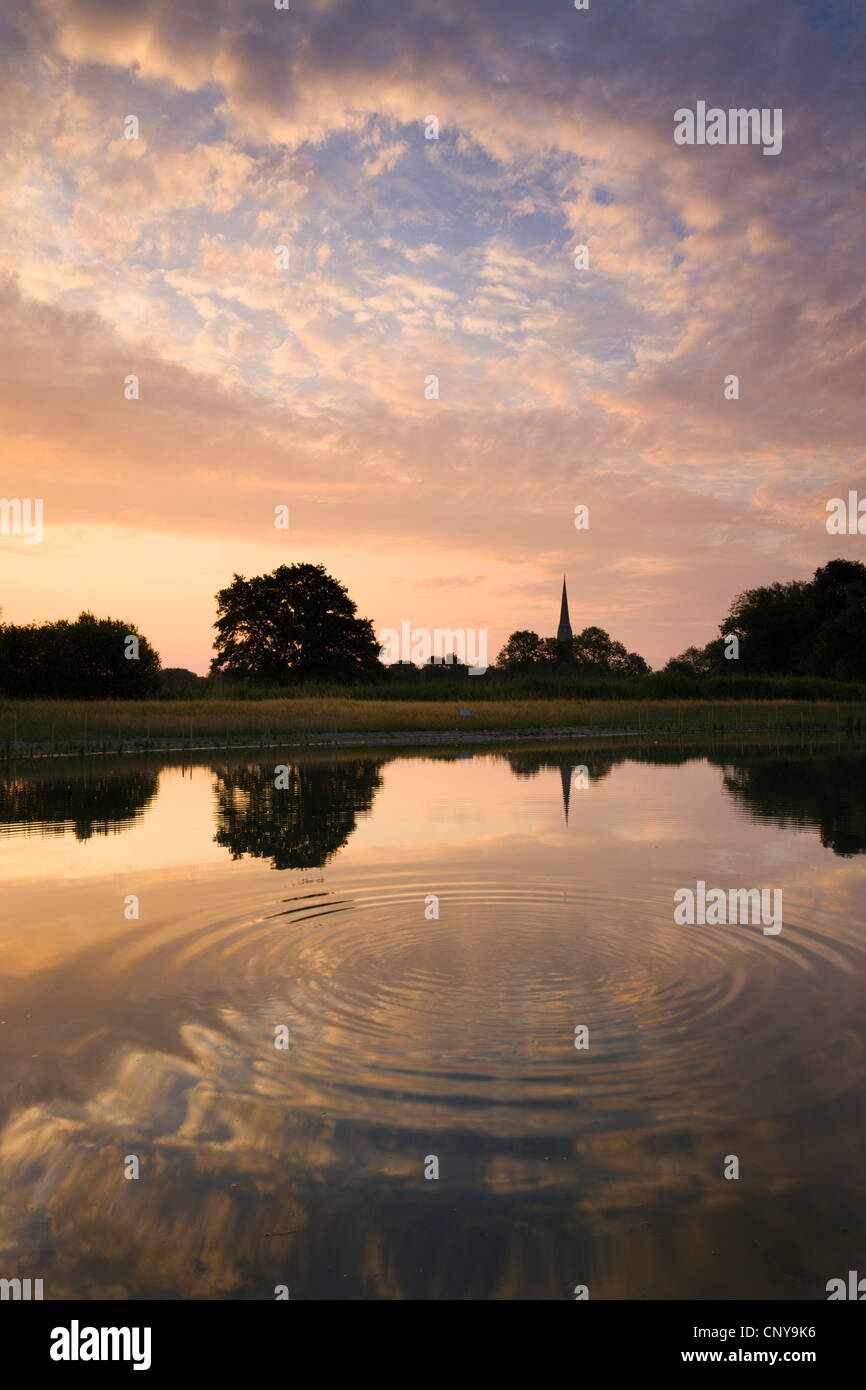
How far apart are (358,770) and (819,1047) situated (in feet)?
90.1

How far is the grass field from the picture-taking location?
45219 mm

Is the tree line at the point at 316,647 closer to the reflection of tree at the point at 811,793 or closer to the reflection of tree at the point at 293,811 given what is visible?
the reflection of tree at the point at 811,793

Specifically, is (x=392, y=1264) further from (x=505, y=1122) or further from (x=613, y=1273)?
(x=505, y=1122)

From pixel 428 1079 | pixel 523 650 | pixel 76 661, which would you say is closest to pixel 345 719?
pixel 76 661

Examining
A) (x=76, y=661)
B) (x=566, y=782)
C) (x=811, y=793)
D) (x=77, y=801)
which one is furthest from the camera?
(x=76, y=661)

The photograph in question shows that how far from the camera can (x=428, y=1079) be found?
6484mm

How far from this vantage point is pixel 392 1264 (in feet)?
14.8

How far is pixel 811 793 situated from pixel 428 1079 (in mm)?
21873

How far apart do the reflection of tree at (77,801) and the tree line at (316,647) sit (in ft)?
77.4

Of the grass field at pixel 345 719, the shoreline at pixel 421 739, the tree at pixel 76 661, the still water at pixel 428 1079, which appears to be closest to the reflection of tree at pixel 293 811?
the still water at pixel 428 1079

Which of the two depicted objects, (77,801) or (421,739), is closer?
(77,801)

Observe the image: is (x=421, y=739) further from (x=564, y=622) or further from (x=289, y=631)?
(x=564, y=622)

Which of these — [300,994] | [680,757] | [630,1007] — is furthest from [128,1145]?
[680,757]

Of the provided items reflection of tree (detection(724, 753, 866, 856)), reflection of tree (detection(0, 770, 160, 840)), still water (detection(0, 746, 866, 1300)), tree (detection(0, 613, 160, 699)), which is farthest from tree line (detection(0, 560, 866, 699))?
still water (detection(0, 746, 866, 1300))
